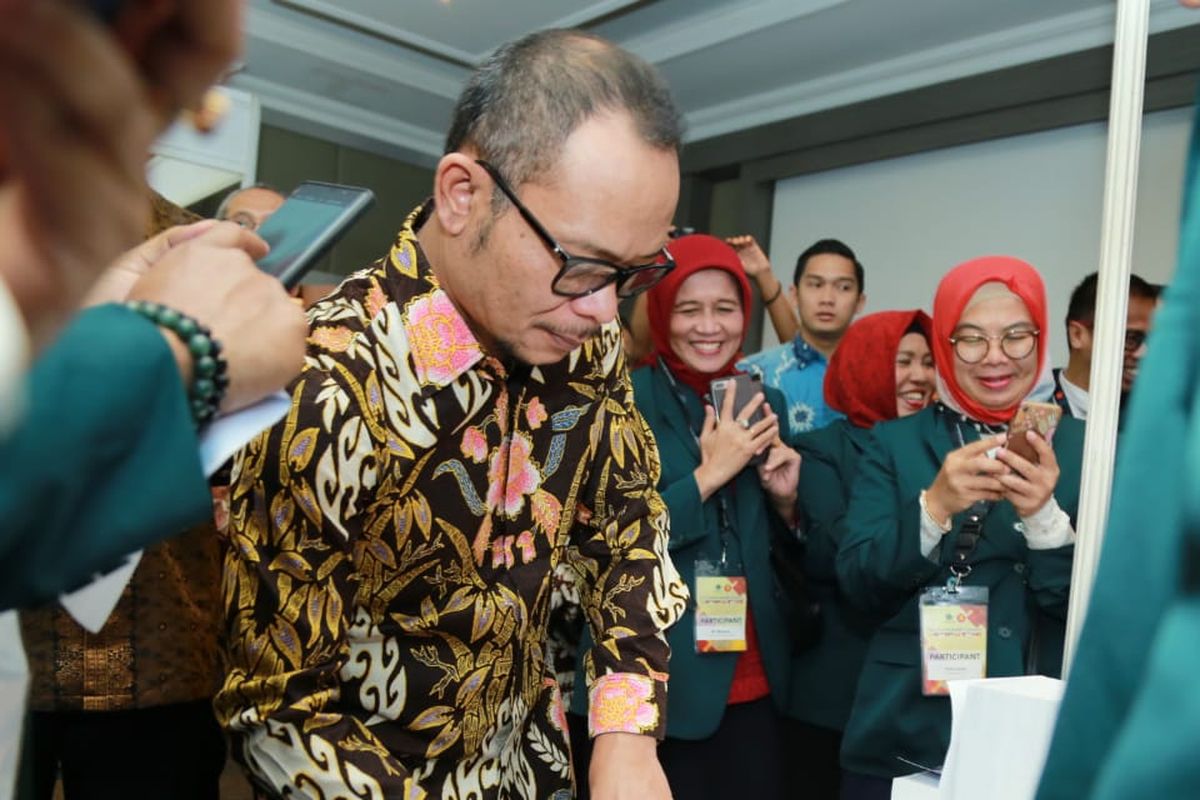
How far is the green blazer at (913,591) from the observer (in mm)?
1773

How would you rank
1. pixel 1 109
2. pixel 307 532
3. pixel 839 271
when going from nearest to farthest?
pixel 1 109 < pixel 307 532 < pixel 839 271

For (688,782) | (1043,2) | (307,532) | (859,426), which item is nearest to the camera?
(307,532)

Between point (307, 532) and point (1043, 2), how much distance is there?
3.87 m

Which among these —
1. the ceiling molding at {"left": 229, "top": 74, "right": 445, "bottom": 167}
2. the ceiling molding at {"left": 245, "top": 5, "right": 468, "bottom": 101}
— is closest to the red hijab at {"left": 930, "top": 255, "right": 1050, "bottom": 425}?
the ceiling molding at {"left": 245, "top": 5, "right": 468, "bottom": 101}

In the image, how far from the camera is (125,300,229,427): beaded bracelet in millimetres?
509

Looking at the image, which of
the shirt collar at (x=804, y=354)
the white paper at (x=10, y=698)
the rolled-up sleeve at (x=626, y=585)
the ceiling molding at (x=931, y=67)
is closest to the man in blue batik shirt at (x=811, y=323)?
the shirt collar at (x=804, y=354)

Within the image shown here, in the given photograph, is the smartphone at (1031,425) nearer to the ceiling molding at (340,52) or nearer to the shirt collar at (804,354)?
the shirt collar at (804,354)

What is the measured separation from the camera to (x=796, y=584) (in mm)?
2225

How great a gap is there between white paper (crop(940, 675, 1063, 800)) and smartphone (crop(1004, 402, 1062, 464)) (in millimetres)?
808

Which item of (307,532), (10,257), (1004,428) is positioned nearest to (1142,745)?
(10,257)

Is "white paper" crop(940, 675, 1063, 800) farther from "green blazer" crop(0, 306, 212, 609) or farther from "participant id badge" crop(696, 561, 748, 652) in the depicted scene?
"participant id badge" crop(696, 561, 748, 652)

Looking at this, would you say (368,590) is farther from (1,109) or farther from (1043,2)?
(1043,2)

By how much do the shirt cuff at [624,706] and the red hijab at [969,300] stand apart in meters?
1.15

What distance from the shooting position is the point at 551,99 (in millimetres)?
1031
